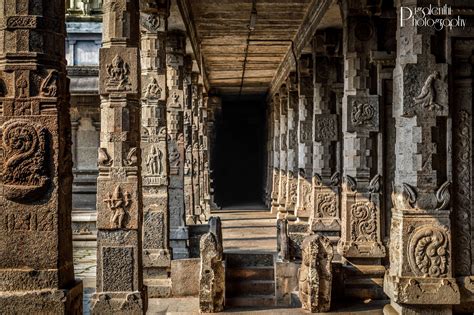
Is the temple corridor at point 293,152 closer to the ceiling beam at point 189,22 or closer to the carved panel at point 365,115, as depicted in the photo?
the carved panel at point 365,115

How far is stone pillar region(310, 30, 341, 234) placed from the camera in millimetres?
13727

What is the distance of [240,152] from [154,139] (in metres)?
24.1

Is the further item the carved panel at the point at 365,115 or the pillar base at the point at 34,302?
the carved panel at the point at 365,115

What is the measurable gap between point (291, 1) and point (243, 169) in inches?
875

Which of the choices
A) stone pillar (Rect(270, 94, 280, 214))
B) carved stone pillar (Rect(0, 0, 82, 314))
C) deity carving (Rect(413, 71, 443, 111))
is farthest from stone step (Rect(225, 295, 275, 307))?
stone pillar (Rect(270, 94, 280, 214))

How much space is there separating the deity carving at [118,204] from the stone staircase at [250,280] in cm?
342

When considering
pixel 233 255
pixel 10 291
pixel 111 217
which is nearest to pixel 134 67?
pixel 111 217

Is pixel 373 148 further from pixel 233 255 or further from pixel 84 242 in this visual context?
pixel 84 242

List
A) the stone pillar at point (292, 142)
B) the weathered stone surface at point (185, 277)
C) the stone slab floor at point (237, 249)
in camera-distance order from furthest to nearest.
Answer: the stone pillar at point (292, 142), the weathered stone surface at point (185, 277), the stone slab floor at point (237, 249)

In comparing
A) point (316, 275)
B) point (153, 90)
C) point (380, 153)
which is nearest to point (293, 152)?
point (380, 153)

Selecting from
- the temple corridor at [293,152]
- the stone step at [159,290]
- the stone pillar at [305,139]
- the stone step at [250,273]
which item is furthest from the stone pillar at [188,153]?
the stone step at [159,290]

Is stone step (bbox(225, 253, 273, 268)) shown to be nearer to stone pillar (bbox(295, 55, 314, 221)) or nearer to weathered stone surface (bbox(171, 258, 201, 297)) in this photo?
weathered stone surface (bbox(171, 258, 201, 297))

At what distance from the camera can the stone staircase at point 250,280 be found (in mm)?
10523

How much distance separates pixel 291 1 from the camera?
13195 mm
